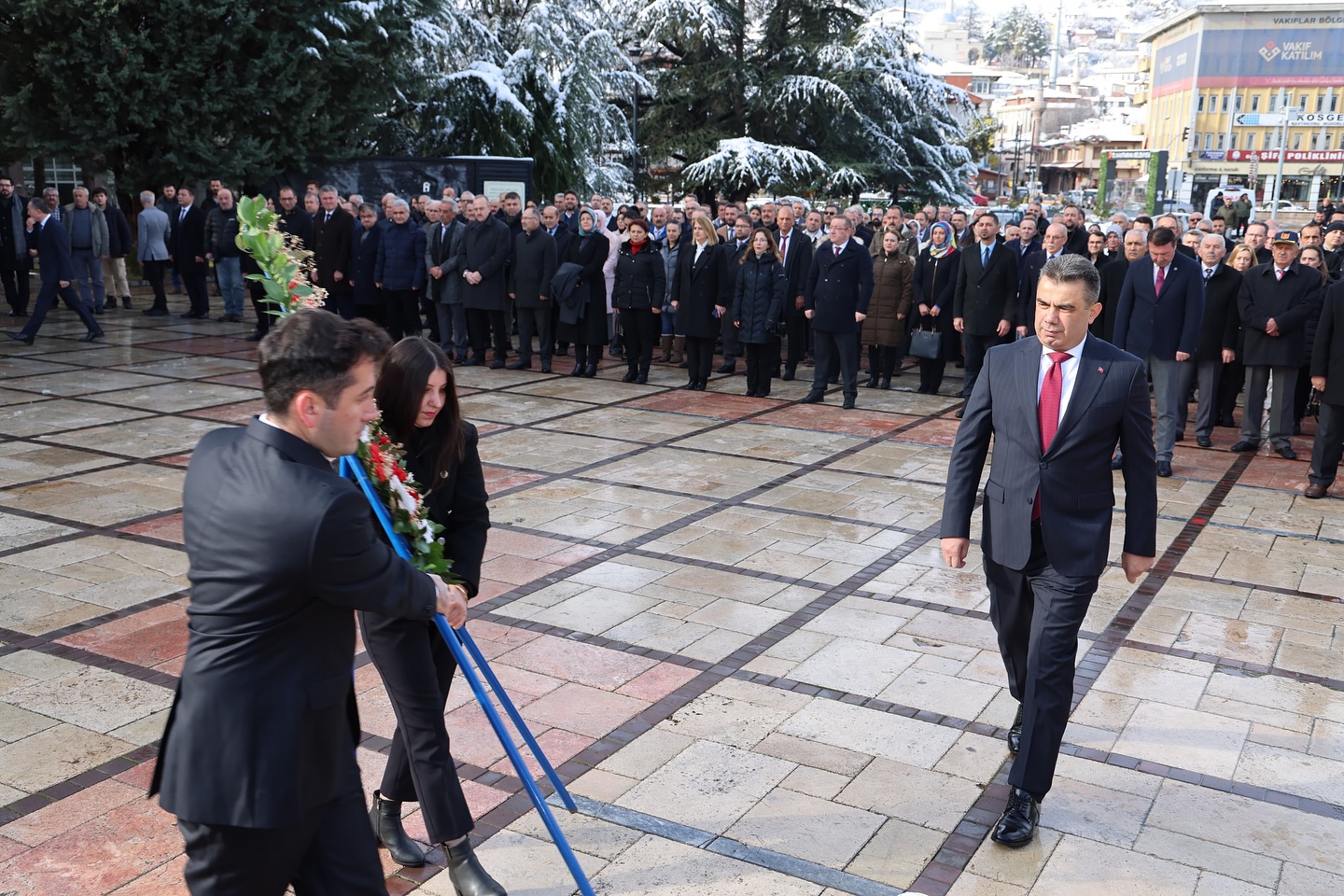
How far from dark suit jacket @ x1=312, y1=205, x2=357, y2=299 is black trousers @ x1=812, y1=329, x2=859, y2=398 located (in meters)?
6.13

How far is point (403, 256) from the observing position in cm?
1466

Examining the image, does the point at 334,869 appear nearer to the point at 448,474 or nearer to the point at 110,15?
the point at 448,474

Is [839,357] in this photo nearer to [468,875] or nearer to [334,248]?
[334,248]

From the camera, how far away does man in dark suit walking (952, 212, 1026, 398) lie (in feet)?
40.8

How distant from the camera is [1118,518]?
8242 mm

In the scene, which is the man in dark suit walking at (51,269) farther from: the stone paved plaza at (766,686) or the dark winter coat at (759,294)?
the dark winter coat at (759,294)

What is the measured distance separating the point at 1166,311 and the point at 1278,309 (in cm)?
137

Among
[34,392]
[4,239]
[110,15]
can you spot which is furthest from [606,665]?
[110,15]

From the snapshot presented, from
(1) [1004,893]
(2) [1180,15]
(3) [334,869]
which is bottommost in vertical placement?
(1) [1004,893]

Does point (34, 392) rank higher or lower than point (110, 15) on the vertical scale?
lower

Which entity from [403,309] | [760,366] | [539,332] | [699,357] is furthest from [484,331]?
[760,366]

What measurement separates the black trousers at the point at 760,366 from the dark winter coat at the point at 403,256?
4.28 m

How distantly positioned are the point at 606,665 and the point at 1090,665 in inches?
92.7

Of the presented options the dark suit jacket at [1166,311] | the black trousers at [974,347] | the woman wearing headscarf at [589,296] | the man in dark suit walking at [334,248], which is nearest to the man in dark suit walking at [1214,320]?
the dark suit jacket at [1166,311]
